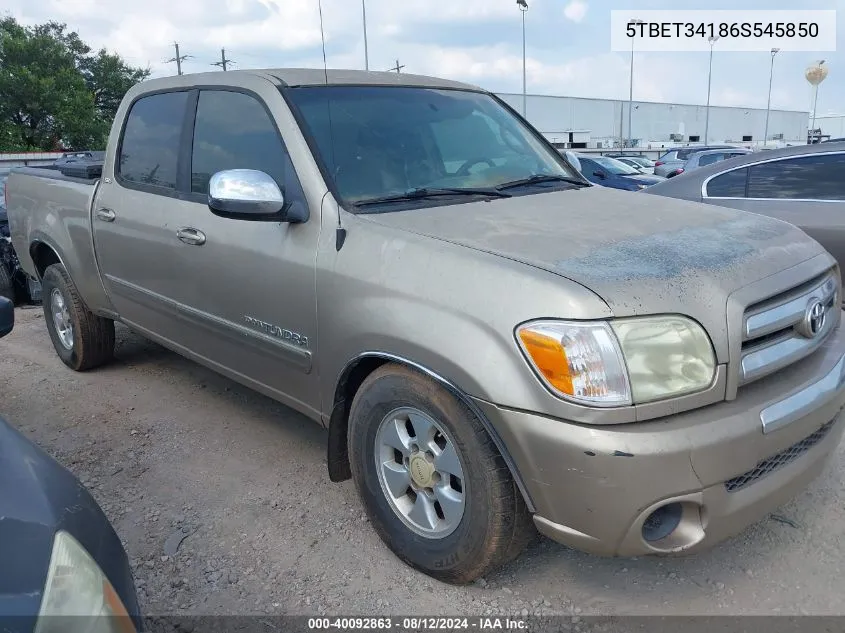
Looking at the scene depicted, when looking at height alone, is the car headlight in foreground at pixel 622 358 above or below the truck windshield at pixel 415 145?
below

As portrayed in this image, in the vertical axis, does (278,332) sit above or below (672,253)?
below

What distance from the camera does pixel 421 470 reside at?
2.53 meters

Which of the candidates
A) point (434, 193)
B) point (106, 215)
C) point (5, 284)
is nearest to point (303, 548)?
point (434, 193)

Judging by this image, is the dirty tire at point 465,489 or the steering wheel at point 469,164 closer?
the dirty tire at point 465,489

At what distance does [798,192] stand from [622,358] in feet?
11.7

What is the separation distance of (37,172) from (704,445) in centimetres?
509

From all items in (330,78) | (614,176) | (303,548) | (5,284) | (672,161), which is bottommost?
(303,548)

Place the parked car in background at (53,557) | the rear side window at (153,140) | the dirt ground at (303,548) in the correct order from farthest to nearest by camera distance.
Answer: the rear side window at (153,140) → the dirt ground at (303,548) → the parked car in background at (53,557)

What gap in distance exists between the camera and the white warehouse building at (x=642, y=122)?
6400 centimetres

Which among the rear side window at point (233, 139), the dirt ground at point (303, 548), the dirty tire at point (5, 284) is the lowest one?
the dirt ground at point (303, 548)

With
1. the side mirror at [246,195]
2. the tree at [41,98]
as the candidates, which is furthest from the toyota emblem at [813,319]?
the tree at [41,98]

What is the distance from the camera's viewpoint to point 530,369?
209cm

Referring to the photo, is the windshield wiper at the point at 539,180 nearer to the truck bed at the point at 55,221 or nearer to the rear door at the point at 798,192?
the rear door at the point at 798,192

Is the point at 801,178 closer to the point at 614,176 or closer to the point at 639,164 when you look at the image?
the point at 614,176
